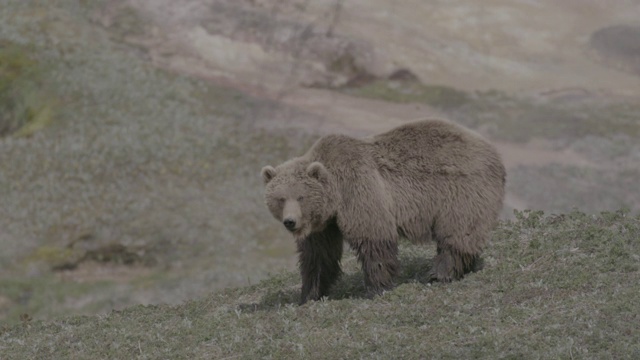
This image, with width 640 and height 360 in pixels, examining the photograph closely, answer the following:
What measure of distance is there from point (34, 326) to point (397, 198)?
5.63m

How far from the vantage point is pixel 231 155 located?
29125mm

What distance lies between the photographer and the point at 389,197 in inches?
503

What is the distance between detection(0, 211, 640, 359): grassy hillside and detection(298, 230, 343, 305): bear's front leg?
0.29 metres

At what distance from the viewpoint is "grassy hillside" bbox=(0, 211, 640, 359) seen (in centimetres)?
999

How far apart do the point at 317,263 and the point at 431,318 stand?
7.22 feet

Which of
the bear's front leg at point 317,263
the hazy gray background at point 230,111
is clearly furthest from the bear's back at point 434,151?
the hazy gray background at point 230,111

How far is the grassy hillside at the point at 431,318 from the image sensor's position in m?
9.99

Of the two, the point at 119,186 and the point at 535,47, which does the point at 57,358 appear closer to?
the point at 119,186

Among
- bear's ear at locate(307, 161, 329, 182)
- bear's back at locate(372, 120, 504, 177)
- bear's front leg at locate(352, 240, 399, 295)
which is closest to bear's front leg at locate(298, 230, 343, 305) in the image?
bear's front leg at locate(352, 240, 399, 295)

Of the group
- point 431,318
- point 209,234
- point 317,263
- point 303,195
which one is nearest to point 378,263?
point 317,263

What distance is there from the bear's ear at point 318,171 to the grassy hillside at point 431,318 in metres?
1.59

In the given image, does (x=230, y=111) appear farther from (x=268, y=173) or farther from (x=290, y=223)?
(x=290, y=223)

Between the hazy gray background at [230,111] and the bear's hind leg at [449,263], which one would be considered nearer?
the bear's hind leg at [449,263]

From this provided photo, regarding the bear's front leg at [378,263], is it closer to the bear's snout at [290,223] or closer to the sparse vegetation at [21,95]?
the bear's snout at [290,223]
